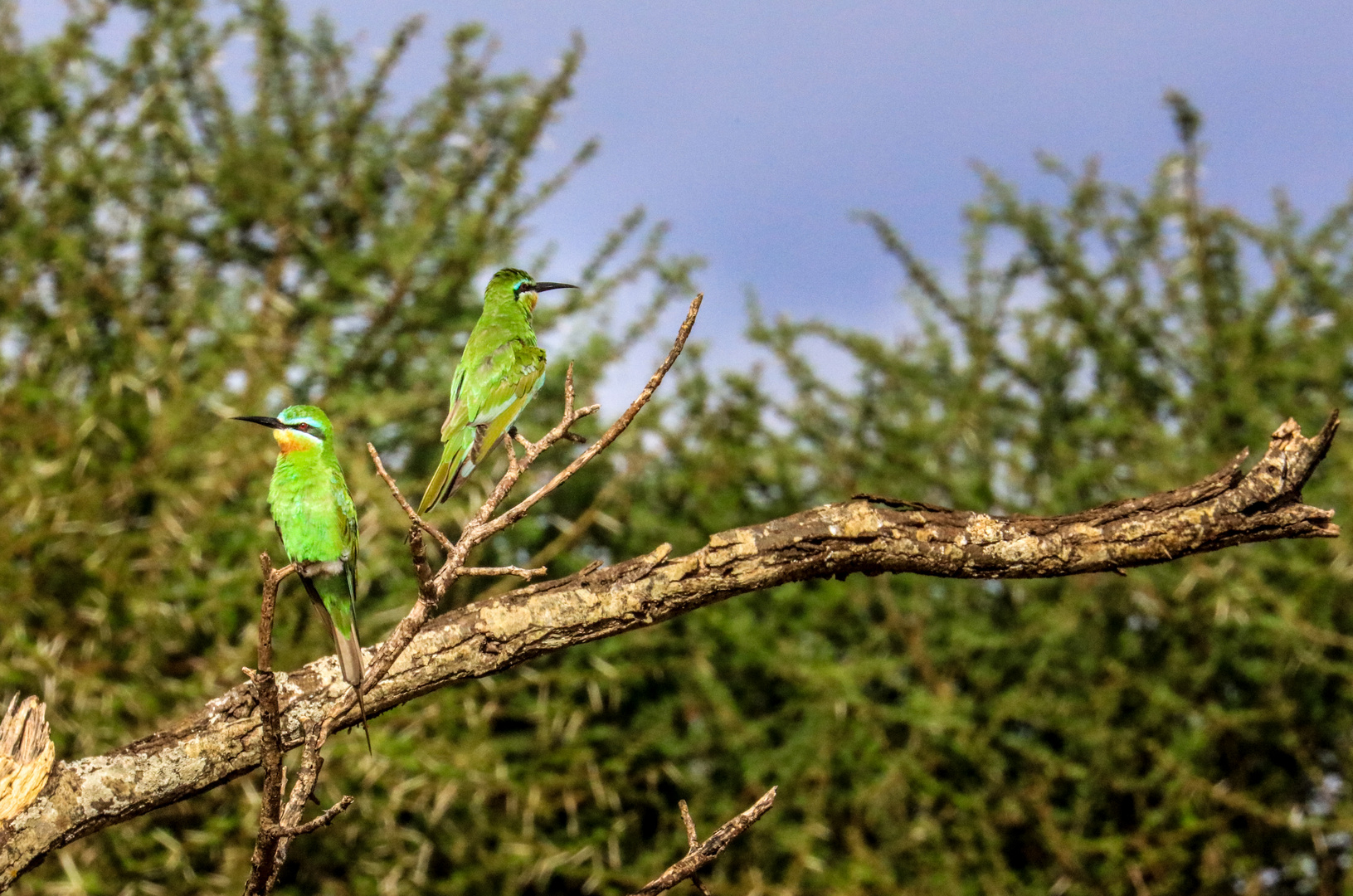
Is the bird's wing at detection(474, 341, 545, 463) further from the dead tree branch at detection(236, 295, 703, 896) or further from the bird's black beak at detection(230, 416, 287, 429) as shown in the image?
the bird's black beak at detection(230, 416, 287, 429)

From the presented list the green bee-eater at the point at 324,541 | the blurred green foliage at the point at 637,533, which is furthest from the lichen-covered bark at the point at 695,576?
the blurred green foliage at the point at 637,533

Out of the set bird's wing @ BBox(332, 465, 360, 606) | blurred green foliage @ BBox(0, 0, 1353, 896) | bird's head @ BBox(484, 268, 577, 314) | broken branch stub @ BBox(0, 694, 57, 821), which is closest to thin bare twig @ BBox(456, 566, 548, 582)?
bird's wing @ BBox(332, 465, 360, 606)

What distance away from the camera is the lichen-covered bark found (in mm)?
2293

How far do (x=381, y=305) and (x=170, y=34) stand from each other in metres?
1.95

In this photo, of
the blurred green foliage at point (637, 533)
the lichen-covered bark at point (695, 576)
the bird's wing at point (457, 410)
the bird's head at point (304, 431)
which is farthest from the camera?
the blurred green foliage at point (637, 533)

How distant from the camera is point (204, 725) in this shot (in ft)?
7.61

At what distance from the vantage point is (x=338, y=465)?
2.03m

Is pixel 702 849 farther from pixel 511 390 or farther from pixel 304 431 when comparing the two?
pixel 304 431

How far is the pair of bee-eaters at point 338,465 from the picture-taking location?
6.34ft

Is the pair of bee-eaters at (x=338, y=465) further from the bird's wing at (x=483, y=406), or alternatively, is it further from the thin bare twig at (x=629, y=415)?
the thin bare twig at (x=629, y=415)

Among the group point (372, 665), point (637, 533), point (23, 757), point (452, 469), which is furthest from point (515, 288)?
point (637, 533)

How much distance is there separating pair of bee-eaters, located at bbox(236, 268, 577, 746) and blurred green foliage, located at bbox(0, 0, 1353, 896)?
3.40 meters

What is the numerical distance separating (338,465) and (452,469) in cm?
29

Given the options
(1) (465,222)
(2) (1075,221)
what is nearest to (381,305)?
(1) (465,222)
